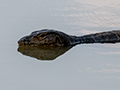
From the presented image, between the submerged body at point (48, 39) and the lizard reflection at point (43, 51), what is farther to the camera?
the submerged body at point (48, 39)

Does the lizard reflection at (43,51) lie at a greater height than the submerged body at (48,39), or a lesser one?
lesser

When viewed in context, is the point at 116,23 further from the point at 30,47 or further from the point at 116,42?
the point at 30,47

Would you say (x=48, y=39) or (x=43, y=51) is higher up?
(x=48, y=39)

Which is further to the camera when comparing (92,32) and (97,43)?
(92,32)

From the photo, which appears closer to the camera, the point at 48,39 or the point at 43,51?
the point at 43,51

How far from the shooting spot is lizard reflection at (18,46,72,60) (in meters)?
11.7

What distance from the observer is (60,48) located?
41.2 feet

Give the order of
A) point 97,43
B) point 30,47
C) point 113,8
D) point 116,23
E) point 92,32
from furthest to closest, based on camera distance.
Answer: point 113,8
point 116,23
point 92,32
point 97,43
point 30,47

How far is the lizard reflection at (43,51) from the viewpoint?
1168cm

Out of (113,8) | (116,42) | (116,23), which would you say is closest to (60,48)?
(116,42)

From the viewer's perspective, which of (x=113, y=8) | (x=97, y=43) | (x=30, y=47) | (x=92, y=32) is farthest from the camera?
(x=113, y=8)

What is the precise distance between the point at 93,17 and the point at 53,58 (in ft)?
16.8

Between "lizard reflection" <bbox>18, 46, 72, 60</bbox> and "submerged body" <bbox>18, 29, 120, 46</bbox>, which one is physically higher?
"submerged body" <bbox>18, 29, 120, 46</bbox>

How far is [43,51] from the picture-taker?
1219cm
